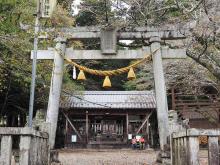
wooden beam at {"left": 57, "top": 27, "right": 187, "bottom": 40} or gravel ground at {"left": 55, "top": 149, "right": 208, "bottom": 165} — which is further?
gravel ground at {"left": 55, "top": 149, "right": 208, "bottom": 165}

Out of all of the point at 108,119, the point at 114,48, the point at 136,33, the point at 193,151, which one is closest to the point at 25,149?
the point at 193,151

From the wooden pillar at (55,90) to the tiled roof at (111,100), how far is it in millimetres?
12317

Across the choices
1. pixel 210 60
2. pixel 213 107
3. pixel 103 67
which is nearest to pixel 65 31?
pixel 210 60

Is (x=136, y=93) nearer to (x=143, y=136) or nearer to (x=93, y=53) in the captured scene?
(x=143, y=136)

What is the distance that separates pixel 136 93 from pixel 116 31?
1621 cm

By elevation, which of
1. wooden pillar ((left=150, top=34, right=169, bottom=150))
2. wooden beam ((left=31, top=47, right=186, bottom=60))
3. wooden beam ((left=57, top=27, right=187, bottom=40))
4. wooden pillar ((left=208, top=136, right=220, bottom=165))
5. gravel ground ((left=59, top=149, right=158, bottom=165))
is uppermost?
wooden beam ((left=57, top=27, right=187, bottom=40))

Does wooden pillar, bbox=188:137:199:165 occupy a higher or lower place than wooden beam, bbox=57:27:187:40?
lower

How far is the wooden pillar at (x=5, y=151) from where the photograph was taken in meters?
6.39

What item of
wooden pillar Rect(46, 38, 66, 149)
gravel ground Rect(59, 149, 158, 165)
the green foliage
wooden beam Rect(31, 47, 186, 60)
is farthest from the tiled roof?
wooden pillar Rect(46, 38, 66, 149)

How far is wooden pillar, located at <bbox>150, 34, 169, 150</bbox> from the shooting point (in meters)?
10.4

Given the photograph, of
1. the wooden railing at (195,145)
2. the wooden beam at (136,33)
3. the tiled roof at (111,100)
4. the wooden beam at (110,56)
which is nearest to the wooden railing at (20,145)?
the wooden railing at (195,145)

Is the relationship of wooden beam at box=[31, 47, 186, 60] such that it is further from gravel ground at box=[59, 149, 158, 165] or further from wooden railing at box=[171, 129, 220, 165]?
wooden railing at box=[171, 129, 220, 165]

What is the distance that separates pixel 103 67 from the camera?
33000 millimetres

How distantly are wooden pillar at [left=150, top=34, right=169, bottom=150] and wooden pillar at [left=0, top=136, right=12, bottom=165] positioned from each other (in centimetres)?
513
